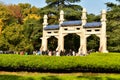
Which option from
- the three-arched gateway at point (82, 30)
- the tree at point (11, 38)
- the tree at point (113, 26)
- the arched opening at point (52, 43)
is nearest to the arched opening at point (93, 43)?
the tree at point (113, 26)

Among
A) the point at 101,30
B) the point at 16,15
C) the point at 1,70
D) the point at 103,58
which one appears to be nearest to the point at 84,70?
the point at 103,58

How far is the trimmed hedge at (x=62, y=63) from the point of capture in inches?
739

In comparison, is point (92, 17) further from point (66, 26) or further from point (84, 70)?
point (84, 70)

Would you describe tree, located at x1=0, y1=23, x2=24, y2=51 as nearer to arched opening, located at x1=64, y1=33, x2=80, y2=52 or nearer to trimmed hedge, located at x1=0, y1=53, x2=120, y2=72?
arched opening, located at x1=64, y1=33, x2=80, y2=52

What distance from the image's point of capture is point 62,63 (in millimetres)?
18797

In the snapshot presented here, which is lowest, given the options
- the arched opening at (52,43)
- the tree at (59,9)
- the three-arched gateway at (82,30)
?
the arched opening at (52,43)

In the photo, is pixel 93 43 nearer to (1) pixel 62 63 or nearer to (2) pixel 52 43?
(2) pixel 52 43

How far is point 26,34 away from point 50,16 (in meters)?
5.07

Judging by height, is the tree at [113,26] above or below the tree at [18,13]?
below

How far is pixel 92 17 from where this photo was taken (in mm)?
53406

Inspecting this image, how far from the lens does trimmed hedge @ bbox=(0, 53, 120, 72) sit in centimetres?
1878

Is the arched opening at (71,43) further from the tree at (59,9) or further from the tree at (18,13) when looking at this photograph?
the tree at (18,13)

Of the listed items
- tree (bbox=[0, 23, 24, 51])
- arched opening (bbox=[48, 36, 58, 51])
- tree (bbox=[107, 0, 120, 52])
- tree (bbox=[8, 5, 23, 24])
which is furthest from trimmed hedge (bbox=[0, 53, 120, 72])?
tree (bbox=[8, 5, 23, 24])

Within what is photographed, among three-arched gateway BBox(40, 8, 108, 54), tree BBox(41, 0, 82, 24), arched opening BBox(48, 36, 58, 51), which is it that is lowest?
arched opening BBox(48, 36, 58, 51)
